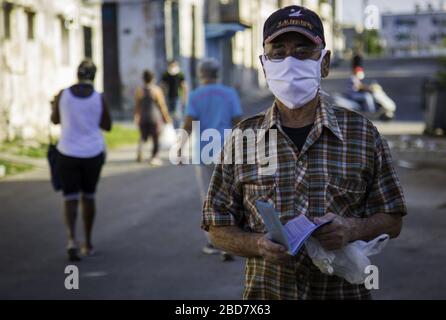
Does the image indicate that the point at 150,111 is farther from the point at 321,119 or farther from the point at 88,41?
the point at 321,119

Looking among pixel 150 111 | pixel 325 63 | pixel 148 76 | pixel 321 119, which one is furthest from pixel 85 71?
pixel 150 111

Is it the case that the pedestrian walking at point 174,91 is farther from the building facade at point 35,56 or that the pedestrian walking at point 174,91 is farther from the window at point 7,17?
the window at point 7,17

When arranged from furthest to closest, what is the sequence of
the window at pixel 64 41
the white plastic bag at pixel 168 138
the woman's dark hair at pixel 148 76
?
the window at pixel 64 41 < the white plastic bag at pixel 168 138 < the woman's dark hair at pixel 148 76

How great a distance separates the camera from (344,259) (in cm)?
311

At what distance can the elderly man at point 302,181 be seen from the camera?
3.19 meters

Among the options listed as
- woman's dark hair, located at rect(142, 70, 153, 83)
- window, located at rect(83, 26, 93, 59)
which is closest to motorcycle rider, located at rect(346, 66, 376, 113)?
window, located at rect(83, 26, 93, 59)

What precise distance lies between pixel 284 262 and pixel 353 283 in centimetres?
30

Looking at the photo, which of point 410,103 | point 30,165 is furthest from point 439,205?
point 410,103

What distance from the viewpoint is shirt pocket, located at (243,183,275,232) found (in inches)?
127

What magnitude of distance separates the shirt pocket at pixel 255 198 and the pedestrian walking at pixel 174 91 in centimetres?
1865

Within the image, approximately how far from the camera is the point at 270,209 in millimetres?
2904

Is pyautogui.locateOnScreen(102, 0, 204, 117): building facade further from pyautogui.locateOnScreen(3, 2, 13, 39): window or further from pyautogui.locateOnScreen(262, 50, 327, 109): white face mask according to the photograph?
pyautogui.locateOnScreen(262, 50, 327, 109): white face mask

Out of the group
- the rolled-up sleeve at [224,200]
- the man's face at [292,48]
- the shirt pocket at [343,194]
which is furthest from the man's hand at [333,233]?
the man's face at [292,48]
